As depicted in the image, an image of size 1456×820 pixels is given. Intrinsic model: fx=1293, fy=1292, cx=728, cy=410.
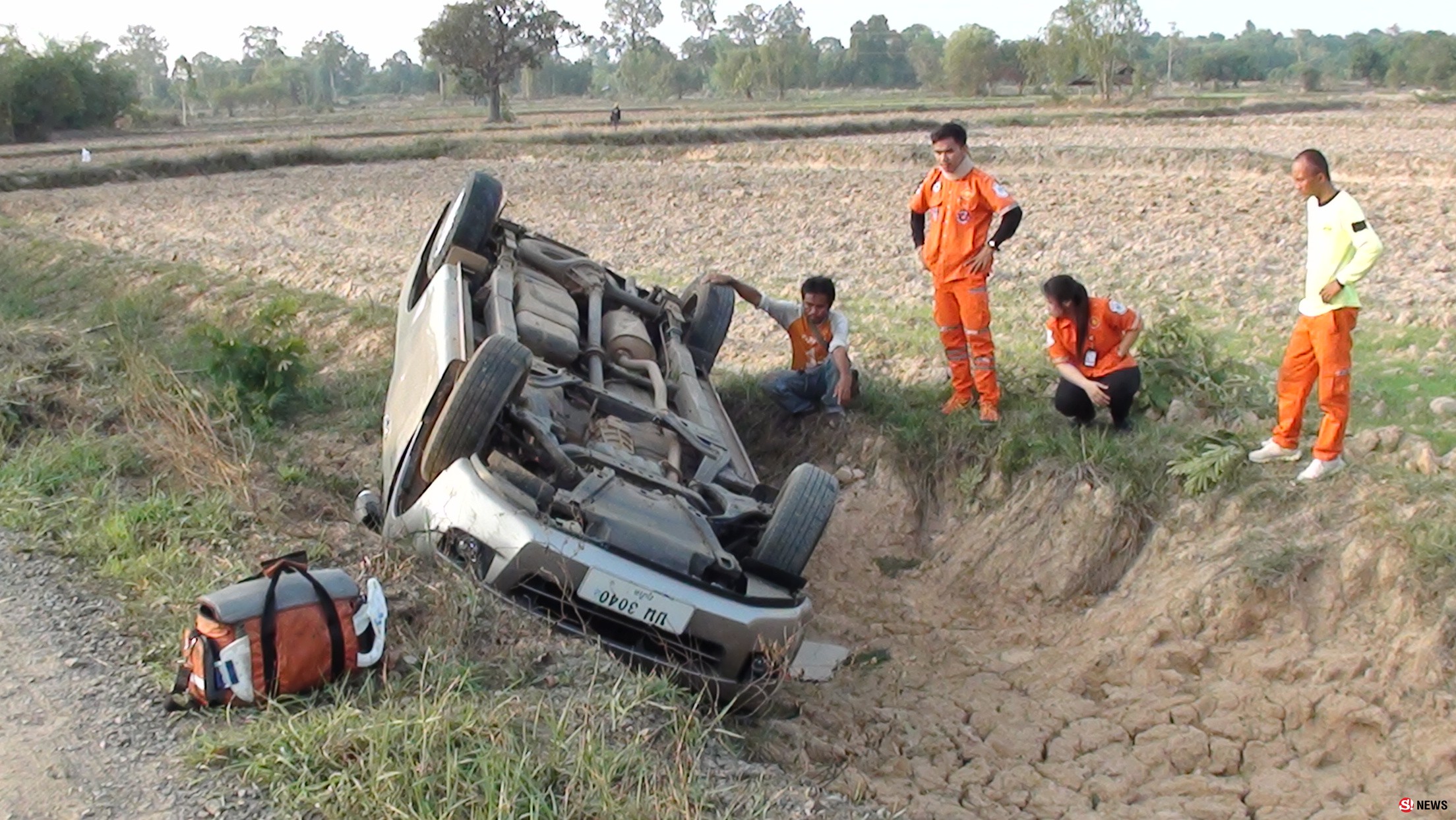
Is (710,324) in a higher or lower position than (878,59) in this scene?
lower

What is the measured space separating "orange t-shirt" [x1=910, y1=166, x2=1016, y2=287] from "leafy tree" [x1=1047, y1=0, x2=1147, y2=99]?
158 ft

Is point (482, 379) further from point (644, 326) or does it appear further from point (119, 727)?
point (644, 326)

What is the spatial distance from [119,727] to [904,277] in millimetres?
8060

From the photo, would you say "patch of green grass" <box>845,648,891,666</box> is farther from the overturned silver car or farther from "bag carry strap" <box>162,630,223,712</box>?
"bag carry strap" <box>162,630,223,712</box>

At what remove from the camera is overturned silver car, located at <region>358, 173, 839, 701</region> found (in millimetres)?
4719

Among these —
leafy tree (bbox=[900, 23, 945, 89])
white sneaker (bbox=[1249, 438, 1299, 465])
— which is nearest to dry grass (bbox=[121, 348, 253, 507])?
white sneaker (bbox=[1249, 438, 1299, 465])

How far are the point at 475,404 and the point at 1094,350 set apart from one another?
3280mm

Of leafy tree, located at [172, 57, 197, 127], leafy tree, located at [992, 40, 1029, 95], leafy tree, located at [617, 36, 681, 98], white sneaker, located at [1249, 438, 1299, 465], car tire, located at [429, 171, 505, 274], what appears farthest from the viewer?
leafy tree, located at [617, 36, 681, 98]

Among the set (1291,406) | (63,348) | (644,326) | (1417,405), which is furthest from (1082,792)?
(63,348)

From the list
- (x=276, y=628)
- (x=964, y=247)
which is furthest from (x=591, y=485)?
(x=964, y=247)

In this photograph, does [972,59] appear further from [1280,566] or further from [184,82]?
[1280,566]

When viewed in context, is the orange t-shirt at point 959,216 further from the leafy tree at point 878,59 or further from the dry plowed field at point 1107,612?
the leafy tree at point 878,59

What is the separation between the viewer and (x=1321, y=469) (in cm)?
586

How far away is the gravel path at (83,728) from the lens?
3.47m
